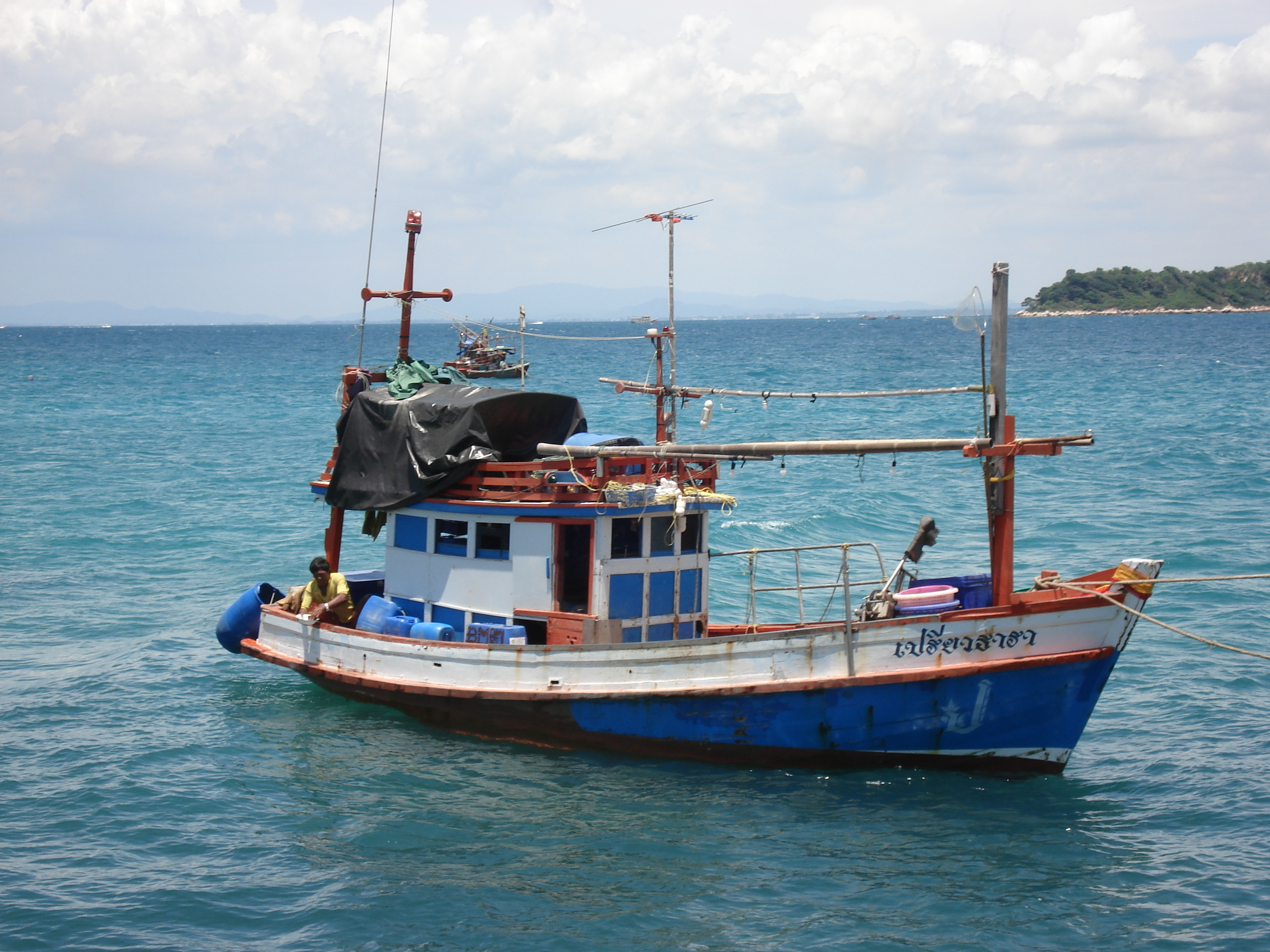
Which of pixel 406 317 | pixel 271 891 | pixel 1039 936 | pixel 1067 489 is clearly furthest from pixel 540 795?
pixel 1067 489

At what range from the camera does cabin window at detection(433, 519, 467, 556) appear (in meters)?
14.8

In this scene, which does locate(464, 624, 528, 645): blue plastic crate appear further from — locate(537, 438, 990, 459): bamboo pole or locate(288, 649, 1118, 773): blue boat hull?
locate(537, 438, 990, 459): bamboo pole

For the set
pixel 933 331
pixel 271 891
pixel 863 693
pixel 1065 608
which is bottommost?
pixel 271 891

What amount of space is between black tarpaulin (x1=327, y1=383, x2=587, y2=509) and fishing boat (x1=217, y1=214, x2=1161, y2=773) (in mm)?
31

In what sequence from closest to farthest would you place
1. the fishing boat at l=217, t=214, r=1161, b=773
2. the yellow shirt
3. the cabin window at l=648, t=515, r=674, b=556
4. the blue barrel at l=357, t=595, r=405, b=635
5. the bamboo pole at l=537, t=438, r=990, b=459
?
1. the bamboo pole at l=537, t=438, r=990, b=459
2. the fishing boat at l=217, t=214, r=1161, b=773
3. the cabin window at l=648, t=515, r=674, b=556
4. the blue barrel at l=357, t=595, r=405, b=635
5. the yellow shirt

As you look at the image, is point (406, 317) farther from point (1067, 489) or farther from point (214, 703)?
point (1067, 489)

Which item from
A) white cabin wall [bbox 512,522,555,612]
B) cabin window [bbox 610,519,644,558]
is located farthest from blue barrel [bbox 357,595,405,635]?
cabin window [bbox 610,519,644,558]

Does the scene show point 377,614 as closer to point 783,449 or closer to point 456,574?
point 456,574

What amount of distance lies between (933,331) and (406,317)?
179m

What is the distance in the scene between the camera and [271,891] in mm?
10695

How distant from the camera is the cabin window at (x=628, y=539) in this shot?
45.9ft

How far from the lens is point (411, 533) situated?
1524cm

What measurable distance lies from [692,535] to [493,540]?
2.57 meters

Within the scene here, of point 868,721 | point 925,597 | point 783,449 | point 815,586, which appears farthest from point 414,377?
point 868,721
